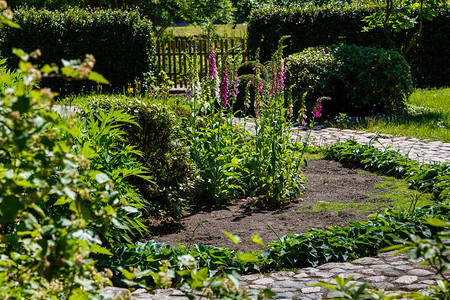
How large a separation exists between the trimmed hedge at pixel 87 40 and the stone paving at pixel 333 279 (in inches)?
365

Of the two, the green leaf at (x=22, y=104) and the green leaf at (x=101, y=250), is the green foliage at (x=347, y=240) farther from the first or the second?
the green leaf at (x=22, y=104)

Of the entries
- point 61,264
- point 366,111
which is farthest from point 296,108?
point 61,264

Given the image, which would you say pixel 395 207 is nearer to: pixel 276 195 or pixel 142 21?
pixel 276 195

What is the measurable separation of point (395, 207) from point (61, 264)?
4186 millimetres

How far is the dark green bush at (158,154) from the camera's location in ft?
15.7

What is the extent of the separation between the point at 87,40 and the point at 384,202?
9.06 m

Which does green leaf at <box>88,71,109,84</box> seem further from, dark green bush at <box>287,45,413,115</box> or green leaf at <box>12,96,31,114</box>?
dark green bush at <box>287,45,413,115</box>

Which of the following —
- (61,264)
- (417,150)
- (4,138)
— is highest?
(4,138)

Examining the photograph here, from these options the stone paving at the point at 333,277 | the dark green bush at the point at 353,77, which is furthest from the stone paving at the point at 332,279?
the dark green bush at the point at 353,77

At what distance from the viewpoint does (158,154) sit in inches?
193

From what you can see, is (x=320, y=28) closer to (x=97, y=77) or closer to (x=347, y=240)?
(x=347, y=240)

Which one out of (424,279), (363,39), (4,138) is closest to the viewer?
(4,138)

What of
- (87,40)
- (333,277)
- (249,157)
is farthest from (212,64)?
(87,40)

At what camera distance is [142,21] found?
12.3 m
